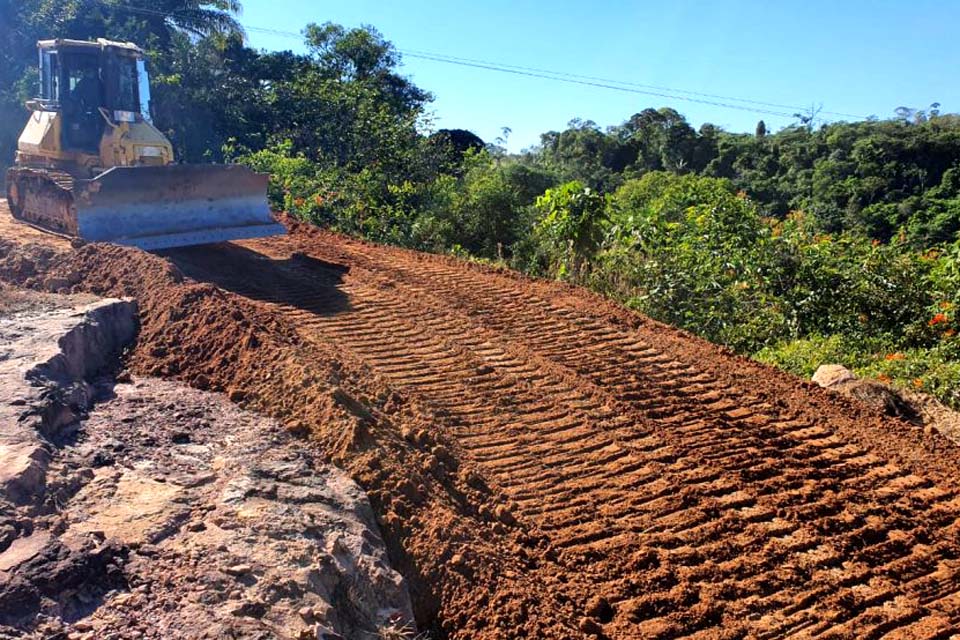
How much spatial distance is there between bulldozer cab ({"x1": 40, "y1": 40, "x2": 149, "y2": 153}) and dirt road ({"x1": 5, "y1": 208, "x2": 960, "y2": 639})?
3835 mm

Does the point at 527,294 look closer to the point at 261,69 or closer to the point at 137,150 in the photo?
the point at 137,150

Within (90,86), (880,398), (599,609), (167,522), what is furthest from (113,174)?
(880,398)

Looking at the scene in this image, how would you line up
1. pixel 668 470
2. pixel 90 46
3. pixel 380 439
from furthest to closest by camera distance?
1. pixel 90 46
2. pixel 668 470
3. pixel 380 439

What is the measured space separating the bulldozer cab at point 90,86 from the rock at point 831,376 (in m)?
9.78

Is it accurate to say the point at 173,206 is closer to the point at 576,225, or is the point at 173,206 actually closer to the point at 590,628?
the point at 576,225

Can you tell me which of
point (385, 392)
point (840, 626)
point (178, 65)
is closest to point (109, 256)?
point (385, 392)

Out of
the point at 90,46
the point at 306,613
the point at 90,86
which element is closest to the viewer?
the point at 306,613

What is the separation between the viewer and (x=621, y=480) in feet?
18.1

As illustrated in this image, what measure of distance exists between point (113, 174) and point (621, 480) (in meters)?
7.29

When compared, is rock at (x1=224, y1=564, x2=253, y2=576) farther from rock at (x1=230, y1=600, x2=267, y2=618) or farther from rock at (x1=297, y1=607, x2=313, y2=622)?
rock at (x1=297, y1=607, x2=313, y2=622)

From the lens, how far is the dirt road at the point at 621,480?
4.39 m

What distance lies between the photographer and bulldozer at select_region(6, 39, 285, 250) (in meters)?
9.72

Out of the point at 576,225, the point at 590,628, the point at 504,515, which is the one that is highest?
the point at 576,225

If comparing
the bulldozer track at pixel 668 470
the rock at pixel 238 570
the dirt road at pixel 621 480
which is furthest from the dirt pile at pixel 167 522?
the bulldozer track at pixel 668 470
